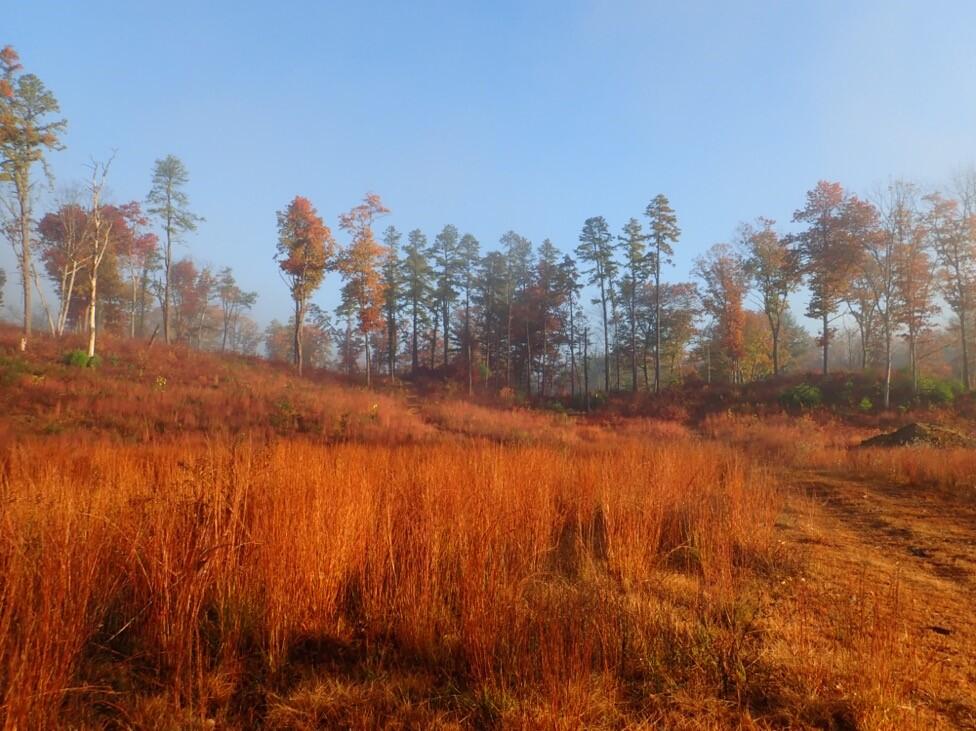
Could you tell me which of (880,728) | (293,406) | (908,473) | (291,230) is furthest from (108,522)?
(291,230)

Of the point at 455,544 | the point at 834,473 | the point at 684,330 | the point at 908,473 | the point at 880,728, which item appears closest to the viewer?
the point at 880,728

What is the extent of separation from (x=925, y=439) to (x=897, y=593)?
13667 mm

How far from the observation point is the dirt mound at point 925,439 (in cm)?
1271

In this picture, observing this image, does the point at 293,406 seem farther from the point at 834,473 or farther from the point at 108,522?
the point at 834,473

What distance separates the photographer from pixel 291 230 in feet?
111

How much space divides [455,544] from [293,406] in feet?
48.4

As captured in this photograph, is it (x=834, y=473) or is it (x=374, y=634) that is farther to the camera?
(x=834, y=473)

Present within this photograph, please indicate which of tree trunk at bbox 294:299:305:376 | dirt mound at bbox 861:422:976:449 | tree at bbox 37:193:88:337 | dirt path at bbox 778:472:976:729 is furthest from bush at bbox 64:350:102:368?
dirt mound at bbox 861:422:976:449

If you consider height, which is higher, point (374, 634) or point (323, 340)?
point (323, 340)

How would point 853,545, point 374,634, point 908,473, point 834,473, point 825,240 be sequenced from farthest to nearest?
point 825,240 → point 834,473 → point 908,473 → point 853,545 → point 374,634

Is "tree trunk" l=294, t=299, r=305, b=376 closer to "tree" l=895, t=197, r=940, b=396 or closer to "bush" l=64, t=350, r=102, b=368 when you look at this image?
"bush" l=64, t=350, r=102, b=368

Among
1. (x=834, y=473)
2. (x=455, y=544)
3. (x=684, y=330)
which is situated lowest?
(x=834, y=473)

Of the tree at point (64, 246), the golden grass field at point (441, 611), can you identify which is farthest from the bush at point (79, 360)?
the golden grass field at point (441, 611)

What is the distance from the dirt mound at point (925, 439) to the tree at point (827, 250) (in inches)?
617
